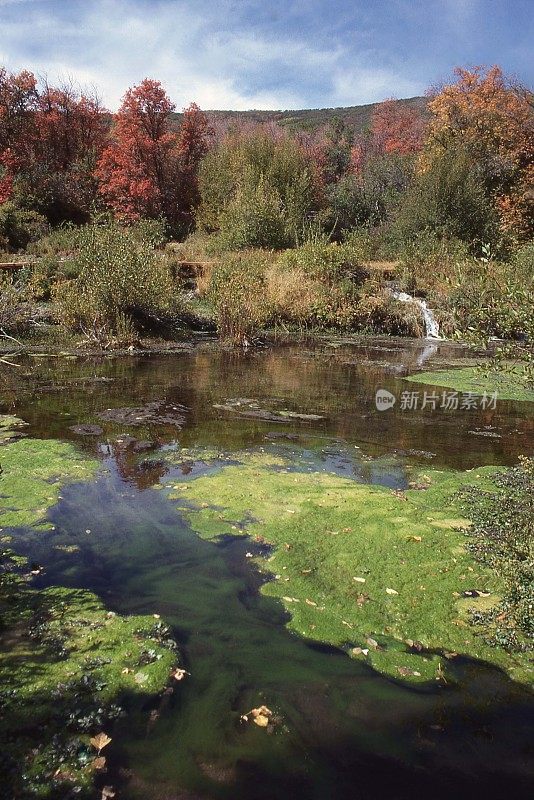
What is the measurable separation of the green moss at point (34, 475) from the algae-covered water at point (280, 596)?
0.16m

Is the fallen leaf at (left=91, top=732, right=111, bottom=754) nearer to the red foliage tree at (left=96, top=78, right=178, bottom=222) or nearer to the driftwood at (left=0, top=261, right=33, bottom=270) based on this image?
the driftwood at (left=0, top=261, right=33, bottom=270)

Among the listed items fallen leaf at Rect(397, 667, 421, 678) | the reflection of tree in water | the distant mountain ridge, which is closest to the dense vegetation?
fallen leaf at Rect(397, 667, 421, 678)

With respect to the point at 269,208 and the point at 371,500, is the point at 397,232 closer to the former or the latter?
the point at 269,208

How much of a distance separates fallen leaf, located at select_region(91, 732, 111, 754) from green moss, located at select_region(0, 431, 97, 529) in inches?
94.3

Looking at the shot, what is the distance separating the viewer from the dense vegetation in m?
15.0

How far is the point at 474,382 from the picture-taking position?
38.3ft

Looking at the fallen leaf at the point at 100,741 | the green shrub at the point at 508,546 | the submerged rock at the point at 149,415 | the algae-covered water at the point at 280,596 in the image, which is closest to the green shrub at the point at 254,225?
the submerged rock at the point at 149,415

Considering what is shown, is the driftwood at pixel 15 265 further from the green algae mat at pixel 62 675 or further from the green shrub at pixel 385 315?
the green algae mat at pixel 62 675

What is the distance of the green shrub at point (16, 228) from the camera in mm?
23656

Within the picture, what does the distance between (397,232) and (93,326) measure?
15440 mm

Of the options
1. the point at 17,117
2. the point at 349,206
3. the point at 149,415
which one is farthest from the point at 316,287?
the point at 17,117

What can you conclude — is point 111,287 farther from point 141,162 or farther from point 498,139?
point 498,139

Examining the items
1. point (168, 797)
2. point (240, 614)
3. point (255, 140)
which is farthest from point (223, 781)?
point (255, 140)

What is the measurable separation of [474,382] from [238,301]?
7.08 m
